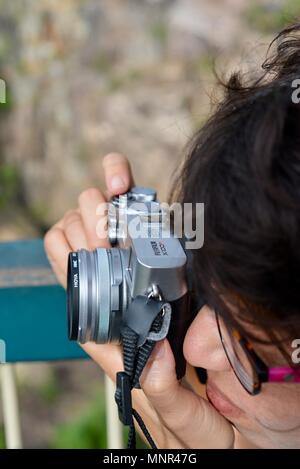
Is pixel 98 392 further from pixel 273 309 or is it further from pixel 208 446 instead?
pixel 273 309

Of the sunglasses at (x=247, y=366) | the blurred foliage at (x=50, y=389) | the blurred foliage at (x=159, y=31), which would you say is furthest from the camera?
the blurred foliage at (x=159, y=31)

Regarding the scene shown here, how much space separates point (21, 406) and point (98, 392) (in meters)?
0.27

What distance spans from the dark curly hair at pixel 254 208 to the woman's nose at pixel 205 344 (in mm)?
68

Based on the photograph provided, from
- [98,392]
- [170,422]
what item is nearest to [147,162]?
[98,392]

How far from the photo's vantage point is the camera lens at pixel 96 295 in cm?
90

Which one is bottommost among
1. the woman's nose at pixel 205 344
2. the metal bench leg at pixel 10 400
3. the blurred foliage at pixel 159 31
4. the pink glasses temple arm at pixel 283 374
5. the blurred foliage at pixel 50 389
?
the blurred foliage at pixel 50 389

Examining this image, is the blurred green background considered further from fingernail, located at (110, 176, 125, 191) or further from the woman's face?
the woman's face

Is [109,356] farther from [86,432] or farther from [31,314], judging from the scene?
[86,432]

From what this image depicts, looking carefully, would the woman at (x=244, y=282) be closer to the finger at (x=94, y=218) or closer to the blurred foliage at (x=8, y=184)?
the finger at (x=94, y=218)

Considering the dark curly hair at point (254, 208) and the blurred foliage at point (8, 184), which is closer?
the dark curly hair at point (254, 208)

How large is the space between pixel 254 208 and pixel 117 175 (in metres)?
0.44

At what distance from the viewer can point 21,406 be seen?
2535 millimetres

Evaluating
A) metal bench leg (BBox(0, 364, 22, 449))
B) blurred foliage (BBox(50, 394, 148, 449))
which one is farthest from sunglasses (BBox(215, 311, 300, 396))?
blurred foliage (BBox(50, 394, 148, 449))

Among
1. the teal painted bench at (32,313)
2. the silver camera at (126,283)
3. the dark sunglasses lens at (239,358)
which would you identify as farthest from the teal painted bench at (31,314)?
the dark sunglasses lens at (239,358)
